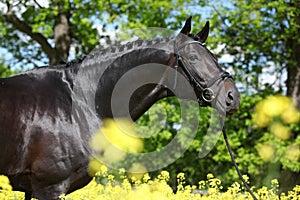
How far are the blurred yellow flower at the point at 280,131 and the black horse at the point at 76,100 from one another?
360 inches

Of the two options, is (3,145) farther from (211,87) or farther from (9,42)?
(9,42)

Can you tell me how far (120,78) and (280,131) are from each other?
969 centimetres

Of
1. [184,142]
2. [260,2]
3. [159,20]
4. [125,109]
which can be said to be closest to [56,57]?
[159,20]

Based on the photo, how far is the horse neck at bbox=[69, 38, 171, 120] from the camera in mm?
4898

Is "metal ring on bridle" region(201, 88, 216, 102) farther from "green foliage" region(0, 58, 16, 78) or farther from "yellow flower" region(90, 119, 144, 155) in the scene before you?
"green foliage" region(0, 58, 16, 78)

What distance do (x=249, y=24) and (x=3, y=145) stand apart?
1136 cm

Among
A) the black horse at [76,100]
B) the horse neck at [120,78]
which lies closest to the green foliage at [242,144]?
the black horse at [76,100]

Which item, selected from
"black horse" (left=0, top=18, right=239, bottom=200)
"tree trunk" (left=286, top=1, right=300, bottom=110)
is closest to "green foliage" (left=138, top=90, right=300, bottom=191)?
"tree trunk" (left=286, top=1, right=300, bottom=110)

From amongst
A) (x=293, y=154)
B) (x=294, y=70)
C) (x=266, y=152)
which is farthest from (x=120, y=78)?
(x=294, y=70)

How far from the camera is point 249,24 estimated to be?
14.7m

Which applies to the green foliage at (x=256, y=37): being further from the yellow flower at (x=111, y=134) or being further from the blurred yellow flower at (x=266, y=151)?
the yellow flower at (x=111, y=134)

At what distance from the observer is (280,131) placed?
13.8m

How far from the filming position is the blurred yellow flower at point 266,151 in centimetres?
1353

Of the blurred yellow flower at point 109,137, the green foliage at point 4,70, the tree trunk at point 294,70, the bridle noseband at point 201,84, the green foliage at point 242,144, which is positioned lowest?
the green foliage at point 242,144
